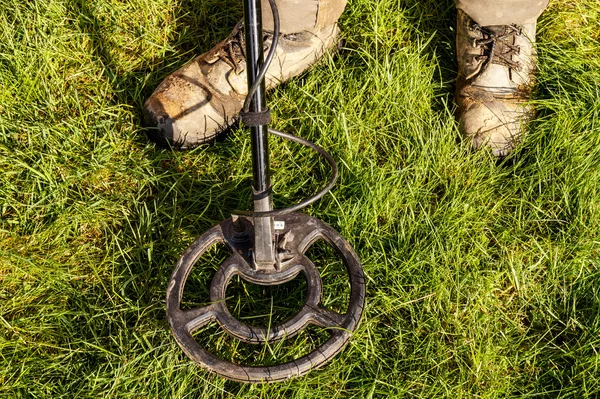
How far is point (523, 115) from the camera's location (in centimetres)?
196

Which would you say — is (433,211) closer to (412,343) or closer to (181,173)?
(412,343)

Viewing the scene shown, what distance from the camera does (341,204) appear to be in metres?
1.81

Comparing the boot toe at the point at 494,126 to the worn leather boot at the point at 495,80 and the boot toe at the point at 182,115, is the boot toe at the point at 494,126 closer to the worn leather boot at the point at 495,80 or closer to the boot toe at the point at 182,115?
the worn leather boot at the point at 495,80

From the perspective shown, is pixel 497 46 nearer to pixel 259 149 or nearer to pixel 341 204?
pixel 341 204

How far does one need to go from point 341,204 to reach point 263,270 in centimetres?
35

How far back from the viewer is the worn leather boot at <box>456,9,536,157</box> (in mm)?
1923

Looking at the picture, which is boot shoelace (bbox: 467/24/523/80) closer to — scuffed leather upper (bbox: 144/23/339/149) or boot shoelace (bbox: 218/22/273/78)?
scuffed leather upper (bbox: 144/23/339/149)

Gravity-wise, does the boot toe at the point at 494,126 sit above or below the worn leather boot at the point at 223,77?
below

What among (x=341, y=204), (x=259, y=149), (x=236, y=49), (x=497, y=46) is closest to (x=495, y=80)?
(x=497, y=46)

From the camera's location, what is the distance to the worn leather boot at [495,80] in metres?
1.92

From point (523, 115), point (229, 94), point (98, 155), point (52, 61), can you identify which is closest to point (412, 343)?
point (523, 115)

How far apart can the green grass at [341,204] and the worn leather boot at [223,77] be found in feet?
0.19

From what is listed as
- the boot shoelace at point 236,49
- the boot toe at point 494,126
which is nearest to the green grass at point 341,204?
the boot toe at point 494,126

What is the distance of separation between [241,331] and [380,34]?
1.14m
